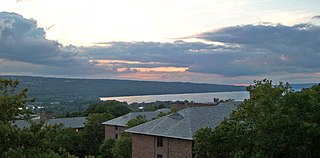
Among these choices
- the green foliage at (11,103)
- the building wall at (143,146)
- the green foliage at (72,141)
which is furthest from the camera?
the green foliage at (72,141)

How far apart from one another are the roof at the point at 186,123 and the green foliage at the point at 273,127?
11.4 m

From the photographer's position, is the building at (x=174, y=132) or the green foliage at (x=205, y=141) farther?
the building at (x=174, y=132)

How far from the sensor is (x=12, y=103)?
17.7 m

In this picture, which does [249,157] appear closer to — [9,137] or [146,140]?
[9,137]

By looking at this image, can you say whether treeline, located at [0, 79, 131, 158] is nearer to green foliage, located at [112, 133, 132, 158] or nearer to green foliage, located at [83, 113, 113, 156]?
green foliage, located at [112, 133, 132, 158]

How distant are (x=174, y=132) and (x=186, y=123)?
1.38m

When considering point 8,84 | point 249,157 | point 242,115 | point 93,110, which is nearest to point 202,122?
point 242,115

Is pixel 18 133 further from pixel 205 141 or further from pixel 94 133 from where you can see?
pixel 94 133

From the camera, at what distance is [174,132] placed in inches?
1518

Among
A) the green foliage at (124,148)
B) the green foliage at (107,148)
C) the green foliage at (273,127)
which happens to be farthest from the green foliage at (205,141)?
the green foliage at (107,148)

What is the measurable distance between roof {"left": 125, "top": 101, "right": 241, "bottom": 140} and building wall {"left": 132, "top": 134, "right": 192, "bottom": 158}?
25.8 inches

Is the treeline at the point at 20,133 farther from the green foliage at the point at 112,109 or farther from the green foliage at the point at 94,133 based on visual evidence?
the green foliage at the point at 112,109

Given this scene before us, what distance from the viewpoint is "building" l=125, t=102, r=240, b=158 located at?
37688 mm

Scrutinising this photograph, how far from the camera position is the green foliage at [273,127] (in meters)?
22.8
